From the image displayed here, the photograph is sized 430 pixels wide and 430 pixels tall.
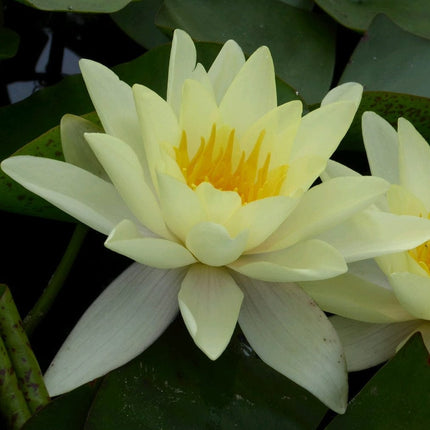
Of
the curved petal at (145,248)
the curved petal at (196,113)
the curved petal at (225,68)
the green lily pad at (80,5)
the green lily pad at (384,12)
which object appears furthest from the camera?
the green lily pad at (384,12)

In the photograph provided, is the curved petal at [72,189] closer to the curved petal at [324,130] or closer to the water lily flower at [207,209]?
the water lily flower at [207,209]

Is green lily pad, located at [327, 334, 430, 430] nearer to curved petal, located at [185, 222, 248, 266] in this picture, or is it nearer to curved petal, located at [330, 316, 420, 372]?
curved petal, located at [330, 316, 420, 372]

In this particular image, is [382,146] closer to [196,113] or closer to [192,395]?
[196,113]

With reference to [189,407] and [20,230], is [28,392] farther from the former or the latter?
[20,230]

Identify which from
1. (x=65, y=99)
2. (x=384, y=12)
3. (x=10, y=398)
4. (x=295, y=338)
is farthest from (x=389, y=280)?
(x=384, y=12)

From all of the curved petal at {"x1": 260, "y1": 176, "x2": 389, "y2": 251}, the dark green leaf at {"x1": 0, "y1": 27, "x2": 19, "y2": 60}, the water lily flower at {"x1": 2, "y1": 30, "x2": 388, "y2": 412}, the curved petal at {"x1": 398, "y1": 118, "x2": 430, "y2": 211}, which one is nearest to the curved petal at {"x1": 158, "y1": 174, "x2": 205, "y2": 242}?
the water lily flower at {"x1": 2, "y1": 30, "x2": 388, "y2": 412}

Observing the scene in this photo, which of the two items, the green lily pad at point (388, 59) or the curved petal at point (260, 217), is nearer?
the curved petal at point (260, 217)

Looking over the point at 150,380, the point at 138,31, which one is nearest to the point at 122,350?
the point at 150,380

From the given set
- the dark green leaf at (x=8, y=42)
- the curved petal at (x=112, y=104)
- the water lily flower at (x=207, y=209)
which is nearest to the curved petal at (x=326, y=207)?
the water lily flower at (x=207, y=209)
